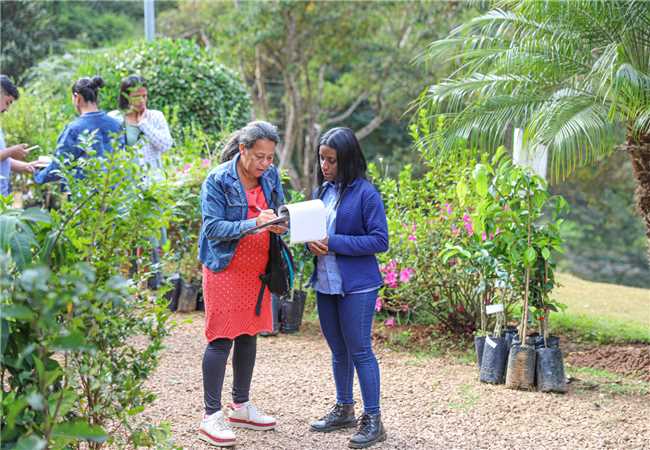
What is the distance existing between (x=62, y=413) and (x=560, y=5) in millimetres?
4957

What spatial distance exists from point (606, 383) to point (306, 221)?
2.99m

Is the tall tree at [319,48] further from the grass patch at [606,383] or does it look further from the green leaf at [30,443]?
the green leaf at [30,443]

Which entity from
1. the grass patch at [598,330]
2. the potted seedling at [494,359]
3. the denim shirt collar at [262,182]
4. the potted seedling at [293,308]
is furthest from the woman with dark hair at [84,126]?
the grass patch at [598,330]

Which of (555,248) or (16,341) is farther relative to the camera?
(555,248)

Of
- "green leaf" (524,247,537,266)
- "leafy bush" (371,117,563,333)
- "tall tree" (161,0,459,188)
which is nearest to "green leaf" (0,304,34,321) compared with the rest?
"green leaf" (524,247,537,266)

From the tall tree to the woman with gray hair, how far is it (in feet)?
42.9

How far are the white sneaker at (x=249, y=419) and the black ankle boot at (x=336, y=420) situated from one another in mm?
258

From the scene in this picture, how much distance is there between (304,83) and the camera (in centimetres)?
2078

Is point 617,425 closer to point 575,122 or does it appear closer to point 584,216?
point 575,122

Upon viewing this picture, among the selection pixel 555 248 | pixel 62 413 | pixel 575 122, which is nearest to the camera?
pixel 62 413

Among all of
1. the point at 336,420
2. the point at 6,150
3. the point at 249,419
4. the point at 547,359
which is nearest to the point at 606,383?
the point at 547,359

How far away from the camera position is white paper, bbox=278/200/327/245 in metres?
3.73

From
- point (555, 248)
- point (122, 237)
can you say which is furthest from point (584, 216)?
point (122, 237)

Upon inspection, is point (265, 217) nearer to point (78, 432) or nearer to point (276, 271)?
point (276, 271)
